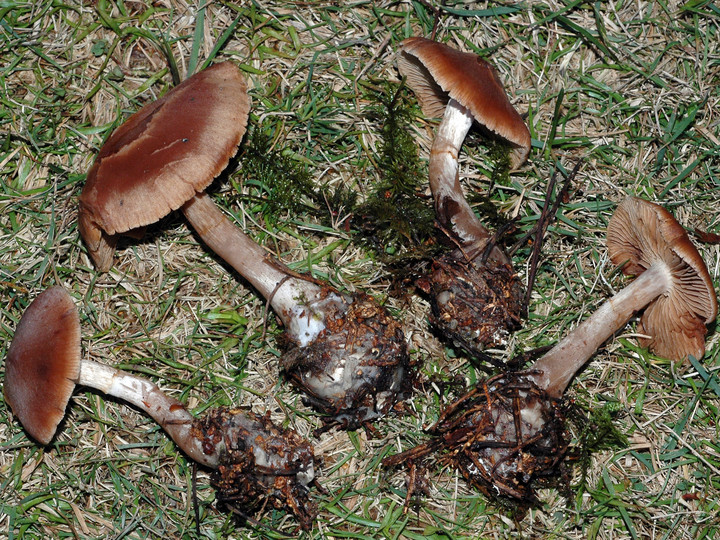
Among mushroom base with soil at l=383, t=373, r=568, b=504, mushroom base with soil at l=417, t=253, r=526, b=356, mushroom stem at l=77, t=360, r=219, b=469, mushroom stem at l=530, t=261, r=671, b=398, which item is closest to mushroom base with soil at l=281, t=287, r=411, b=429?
mushroom base with soil at l=417, t=253, r=526, b=356

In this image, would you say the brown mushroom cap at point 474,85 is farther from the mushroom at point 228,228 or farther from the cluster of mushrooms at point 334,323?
the mushroom at point 228,228

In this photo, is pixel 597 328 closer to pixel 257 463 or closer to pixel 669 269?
pixel 669 269

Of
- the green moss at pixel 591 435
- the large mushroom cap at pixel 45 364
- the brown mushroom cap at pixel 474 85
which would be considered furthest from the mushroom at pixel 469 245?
the large mushroom cap at pixel 45 364

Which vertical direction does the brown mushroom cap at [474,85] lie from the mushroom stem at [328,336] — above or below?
above

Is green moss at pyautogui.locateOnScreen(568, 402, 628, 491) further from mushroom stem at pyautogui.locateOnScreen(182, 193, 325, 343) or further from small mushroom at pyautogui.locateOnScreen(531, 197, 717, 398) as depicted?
mushroom stem at pyautogui.locateOnScreen(182, 193, 325, 343)

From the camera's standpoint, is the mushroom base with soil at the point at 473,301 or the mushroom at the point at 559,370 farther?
the mushroom base with soil at the point at 473,301

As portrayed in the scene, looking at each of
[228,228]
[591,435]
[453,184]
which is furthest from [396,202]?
[591,435]

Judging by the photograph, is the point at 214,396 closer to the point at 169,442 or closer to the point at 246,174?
the point at 169,442

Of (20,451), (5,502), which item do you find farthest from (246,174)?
(5,502)
